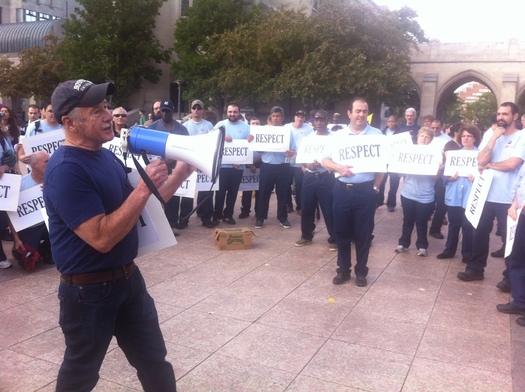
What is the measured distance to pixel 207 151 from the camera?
8.82 ft

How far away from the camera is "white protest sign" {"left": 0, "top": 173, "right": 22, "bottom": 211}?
6266 mm

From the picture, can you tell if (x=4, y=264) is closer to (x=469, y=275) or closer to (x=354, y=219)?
(x=354, y=219)

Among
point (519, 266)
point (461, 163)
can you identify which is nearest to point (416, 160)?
point (461, 163)

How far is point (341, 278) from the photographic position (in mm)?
6199

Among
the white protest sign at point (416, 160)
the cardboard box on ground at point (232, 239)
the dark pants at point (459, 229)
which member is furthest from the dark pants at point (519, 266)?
the cardboard box on ground at point (232, 239)

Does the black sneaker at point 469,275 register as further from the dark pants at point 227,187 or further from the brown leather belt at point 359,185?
the dark pants at point 227,187

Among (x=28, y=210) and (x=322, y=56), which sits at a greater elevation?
(x=322, y=56)

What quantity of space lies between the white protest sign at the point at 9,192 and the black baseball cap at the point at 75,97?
430 centimetres

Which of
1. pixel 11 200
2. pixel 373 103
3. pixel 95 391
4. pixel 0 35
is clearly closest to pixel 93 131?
pixel 95 391

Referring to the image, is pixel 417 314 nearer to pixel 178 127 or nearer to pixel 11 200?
pixel 178 127

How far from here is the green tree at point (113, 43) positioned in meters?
40.2

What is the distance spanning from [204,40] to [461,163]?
34714 millimetres

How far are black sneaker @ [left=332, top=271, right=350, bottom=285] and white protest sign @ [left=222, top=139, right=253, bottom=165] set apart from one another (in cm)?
372

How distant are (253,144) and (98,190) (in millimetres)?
7033
